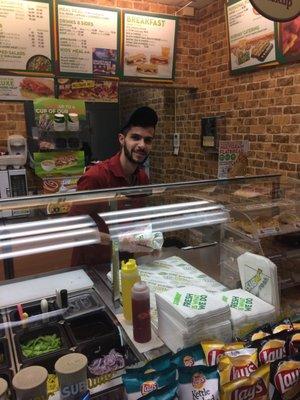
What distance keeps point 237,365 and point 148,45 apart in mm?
3751

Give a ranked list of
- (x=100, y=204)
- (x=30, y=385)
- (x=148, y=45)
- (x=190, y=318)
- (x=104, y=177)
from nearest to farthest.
A: (x=30, y=385) → (x=190, y=318) → (x=100, y=204) → (x=104, y=177) → (x=148, y=45)

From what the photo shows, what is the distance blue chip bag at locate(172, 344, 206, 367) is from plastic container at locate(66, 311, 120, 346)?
374 millimetres

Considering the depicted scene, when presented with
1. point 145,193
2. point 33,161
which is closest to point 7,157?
point 33,161

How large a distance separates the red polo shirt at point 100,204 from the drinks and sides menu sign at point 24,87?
5.56 ft

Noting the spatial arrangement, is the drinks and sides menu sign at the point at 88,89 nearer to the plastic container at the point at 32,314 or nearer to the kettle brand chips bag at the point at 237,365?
the plastic container at the point at 32,314

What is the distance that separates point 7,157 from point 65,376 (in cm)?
284

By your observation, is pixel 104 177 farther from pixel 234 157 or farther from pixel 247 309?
pixel 234 157

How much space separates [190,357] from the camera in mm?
1015

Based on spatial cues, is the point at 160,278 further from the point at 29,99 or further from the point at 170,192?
the point at 29,99

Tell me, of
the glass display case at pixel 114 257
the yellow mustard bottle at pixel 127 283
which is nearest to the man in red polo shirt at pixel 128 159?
the glass display case at pixel 114 257

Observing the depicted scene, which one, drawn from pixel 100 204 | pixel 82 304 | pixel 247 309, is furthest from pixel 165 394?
pixel 100 204

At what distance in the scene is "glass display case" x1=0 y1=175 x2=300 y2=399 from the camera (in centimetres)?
127

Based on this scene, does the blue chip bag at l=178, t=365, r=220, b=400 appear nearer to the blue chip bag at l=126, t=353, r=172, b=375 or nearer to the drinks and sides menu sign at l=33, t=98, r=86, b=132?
the blue chip bag at l=126, t=353, r=172, b=375

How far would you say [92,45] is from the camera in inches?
148
